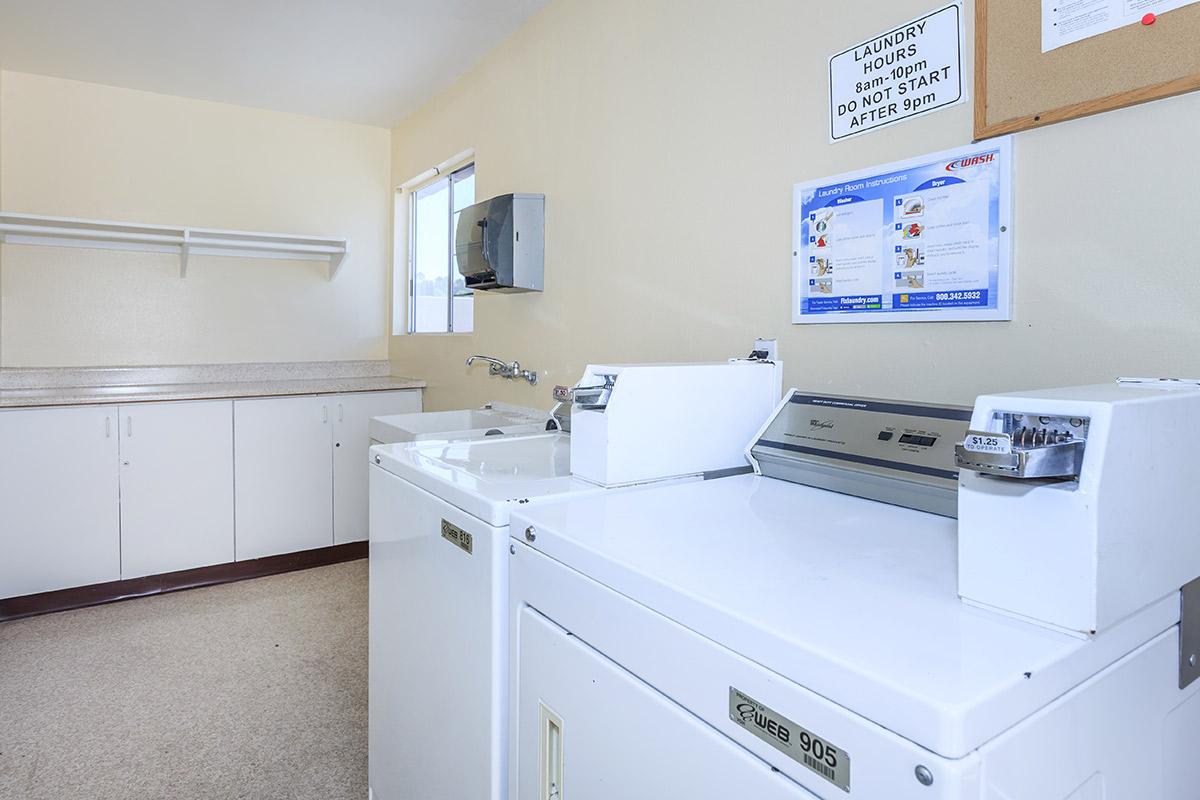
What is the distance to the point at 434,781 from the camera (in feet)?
4.79

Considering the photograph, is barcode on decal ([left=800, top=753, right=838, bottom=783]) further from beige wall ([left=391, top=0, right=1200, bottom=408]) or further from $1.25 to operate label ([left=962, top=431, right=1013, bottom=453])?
beige wall ([left=391, top=0, right=1200, bottom=408])

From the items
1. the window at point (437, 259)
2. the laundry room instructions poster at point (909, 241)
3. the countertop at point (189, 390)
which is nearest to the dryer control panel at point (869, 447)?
the laundry room instructions poster at point (909, 241)

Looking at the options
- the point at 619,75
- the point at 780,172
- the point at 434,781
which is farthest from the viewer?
the point at 619,75

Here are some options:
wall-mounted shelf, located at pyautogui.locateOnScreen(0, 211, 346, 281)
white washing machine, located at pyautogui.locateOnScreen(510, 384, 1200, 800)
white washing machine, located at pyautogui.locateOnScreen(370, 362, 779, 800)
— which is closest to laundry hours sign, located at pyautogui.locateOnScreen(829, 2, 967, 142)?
white washing machine, located at pyautogui.locateOnScreen(370, 362, 779, 800)

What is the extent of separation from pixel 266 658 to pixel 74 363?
2.15 meters

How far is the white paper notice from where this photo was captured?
1.13 metres

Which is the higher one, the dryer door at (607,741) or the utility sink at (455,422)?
the utility sink at (455,422)

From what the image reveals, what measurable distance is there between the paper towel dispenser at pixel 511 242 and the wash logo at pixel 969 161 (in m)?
1.73

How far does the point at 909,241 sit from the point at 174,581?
12.1 feet

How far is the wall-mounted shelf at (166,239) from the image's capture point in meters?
3.47

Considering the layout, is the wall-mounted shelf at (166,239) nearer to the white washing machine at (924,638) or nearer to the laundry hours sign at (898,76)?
the laundry hours sign at (898,76)

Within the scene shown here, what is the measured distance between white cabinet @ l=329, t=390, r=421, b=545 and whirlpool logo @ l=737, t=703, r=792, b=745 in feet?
11.6

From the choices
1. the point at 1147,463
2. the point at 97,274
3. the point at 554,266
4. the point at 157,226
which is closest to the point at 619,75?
the point at 554,266

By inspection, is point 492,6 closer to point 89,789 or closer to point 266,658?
point 266,658
